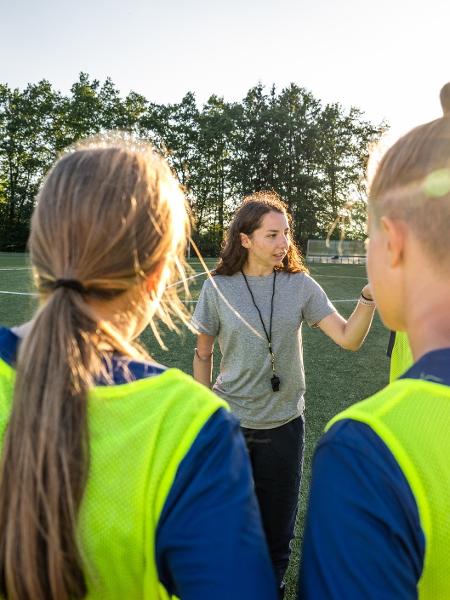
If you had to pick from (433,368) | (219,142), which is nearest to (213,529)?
(433,368)

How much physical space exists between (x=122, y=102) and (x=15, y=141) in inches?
438

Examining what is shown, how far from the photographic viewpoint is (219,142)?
168 ft

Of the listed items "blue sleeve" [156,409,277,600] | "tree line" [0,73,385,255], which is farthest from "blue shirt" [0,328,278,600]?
"tree line" [0,73,385,255]

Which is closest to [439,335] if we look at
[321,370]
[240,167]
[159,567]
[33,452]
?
[159,567]

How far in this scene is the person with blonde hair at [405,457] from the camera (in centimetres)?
86

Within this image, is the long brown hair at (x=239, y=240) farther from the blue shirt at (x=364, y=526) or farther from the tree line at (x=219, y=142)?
the tree line at (x=219, y=142)

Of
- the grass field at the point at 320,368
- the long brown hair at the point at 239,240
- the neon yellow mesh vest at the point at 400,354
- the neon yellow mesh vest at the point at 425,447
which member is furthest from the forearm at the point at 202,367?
the neon yellow mesh vest at the point at 425,447

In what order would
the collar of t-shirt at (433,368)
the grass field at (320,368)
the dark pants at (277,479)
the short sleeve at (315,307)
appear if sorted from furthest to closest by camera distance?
Result: the grass field at (320,368), the short sleeve at (315,307), the dark pants at (277,479), the collar of t-shirt at (433,368)

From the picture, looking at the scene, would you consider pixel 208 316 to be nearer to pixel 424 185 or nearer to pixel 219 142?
pixel 424 185

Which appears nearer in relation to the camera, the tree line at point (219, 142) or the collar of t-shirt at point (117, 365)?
the collar of t-shirt at point (117, 365)

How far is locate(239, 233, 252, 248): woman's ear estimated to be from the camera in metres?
3.36

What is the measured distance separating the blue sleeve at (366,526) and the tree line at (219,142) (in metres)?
46.1

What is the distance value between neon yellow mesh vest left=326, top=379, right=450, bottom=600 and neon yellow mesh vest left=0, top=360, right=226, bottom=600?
0.29m

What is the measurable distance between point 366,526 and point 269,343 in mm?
2331
